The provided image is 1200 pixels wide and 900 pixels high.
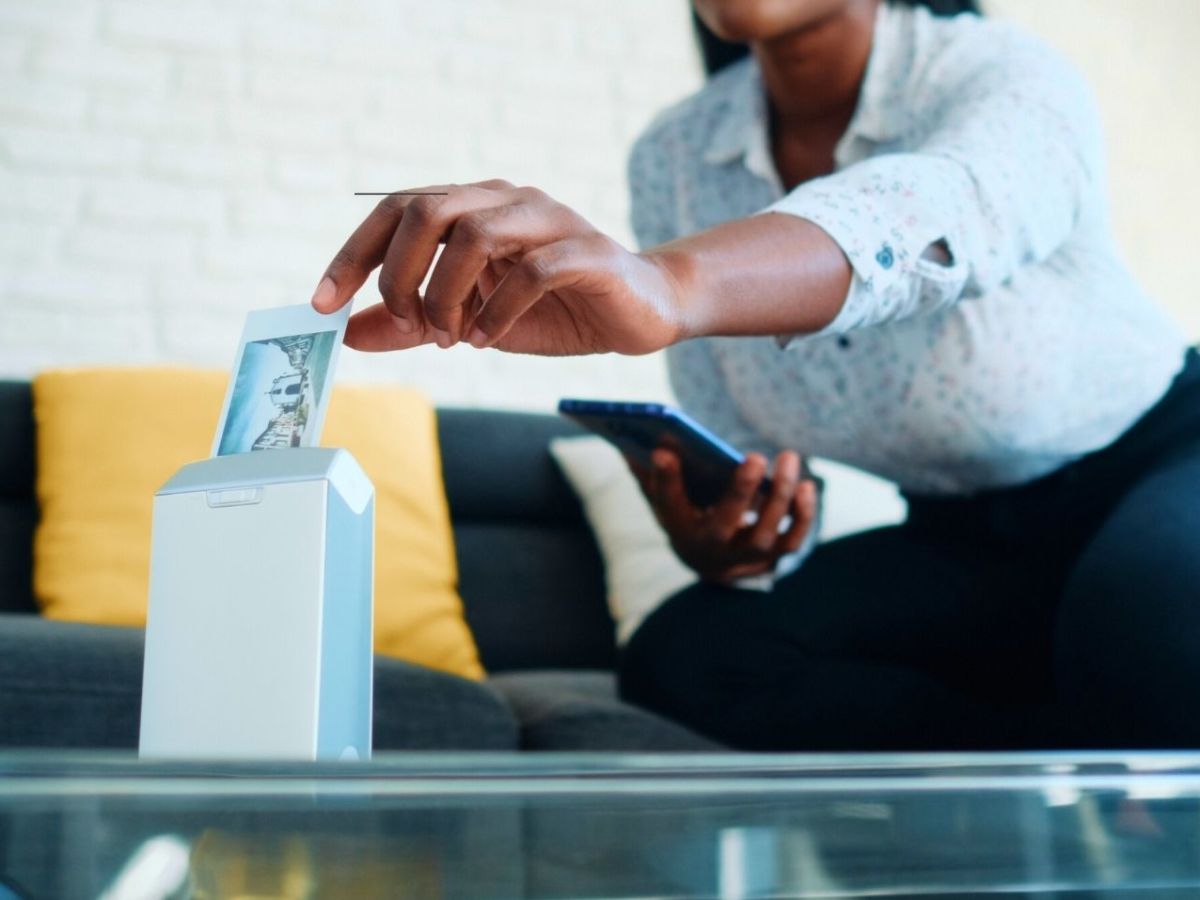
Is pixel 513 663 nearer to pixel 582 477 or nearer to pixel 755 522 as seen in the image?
pixel 582 477

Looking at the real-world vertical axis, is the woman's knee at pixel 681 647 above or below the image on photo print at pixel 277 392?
below

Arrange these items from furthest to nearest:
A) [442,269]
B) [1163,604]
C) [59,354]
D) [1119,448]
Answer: [59,354], [1119,448], [1163,604], [442,269]

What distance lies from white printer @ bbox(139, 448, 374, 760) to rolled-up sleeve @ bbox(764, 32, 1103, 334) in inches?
15.7

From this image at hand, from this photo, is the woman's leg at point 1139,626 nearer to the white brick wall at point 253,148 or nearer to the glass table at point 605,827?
the glass table at point 605,827

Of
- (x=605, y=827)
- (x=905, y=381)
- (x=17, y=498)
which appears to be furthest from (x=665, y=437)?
(x=17, y=498)

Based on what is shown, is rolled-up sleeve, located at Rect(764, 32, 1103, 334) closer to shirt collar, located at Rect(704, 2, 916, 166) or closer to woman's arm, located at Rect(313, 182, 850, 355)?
woman's arm, located at Rect(313, 182, 850, 355)

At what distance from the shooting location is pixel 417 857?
31cm

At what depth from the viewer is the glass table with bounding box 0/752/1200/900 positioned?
0.30m

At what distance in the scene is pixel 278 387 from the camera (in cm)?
57

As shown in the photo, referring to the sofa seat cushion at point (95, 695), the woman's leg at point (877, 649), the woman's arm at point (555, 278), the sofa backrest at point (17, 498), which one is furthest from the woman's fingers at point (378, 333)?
the sofa backrest at point (17, 498)

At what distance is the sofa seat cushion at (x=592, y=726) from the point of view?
4.06 ft

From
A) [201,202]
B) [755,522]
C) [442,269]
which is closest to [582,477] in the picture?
[755,522]

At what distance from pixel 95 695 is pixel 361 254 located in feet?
2.04

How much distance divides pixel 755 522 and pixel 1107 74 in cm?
224
